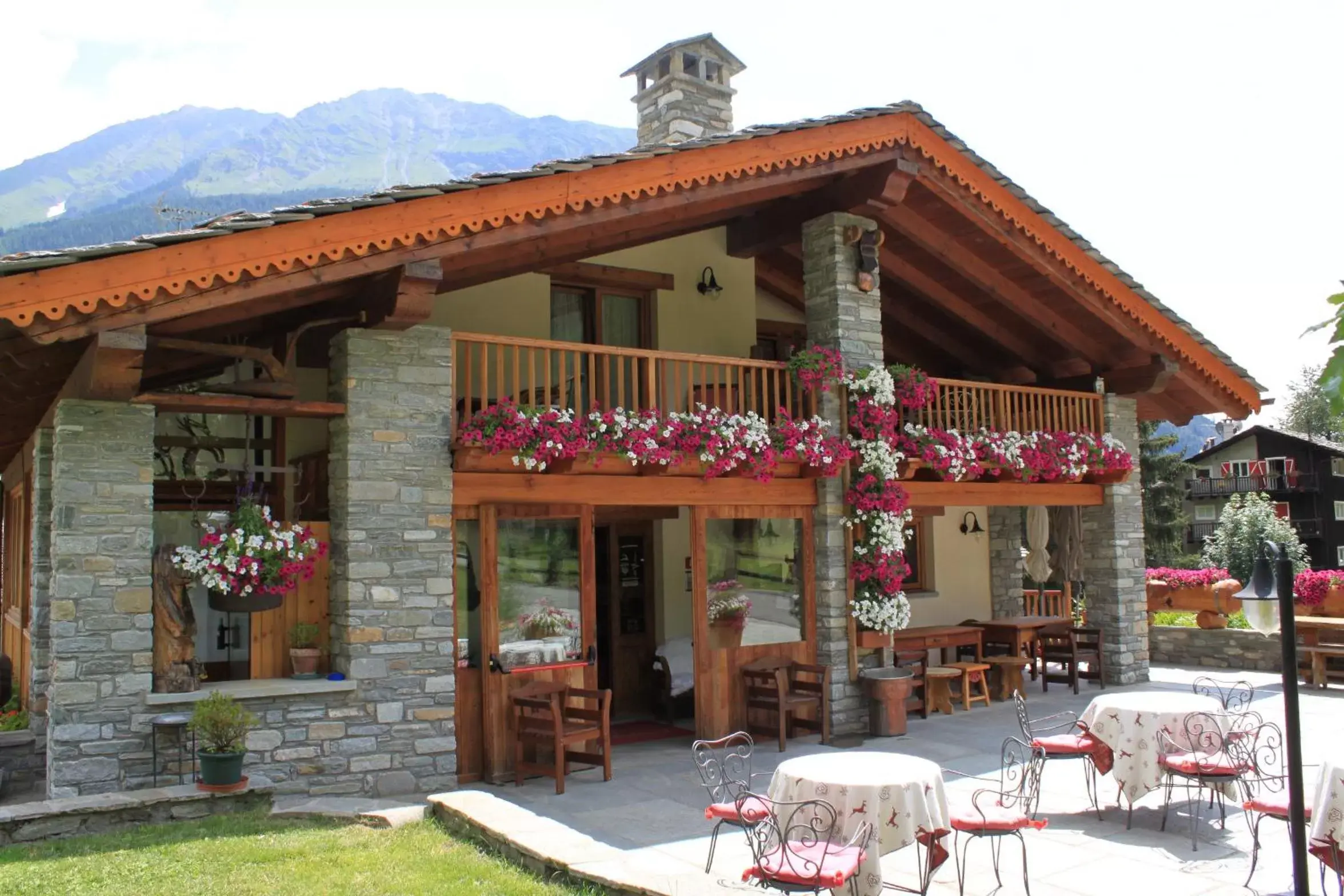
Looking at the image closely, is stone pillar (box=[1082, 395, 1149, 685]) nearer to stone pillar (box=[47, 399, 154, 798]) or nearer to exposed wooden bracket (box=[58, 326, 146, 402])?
stone pillar (box=[47, 399, 154, 798])

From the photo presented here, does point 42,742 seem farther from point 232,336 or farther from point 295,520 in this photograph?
point 232,336

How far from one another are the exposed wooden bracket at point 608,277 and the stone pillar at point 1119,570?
19.4ft

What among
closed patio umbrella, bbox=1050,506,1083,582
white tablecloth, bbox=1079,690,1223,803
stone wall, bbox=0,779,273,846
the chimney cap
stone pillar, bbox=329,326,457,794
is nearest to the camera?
stone wall, bbox=0,779,273,846

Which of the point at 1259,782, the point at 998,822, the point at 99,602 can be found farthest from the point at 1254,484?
the point at 99,602

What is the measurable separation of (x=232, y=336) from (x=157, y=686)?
3108 millimetres

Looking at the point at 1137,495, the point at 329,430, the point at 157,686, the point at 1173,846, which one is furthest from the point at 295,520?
the point at 1137,495

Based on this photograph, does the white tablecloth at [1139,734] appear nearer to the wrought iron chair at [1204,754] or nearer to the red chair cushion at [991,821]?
the wrought iron chair at [1204,754]

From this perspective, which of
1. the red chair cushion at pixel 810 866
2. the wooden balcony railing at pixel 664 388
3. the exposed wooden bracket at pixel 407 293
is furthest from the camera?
the wooden balcony railing at pixel 664 388

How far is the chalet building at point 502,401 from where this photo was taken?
7402 mm

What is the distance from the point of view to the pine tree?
38.3 metres

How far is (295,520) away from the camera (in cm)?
866

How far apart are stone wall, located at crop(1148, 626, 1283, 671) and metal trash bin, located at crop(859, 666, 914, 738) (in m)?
6.53

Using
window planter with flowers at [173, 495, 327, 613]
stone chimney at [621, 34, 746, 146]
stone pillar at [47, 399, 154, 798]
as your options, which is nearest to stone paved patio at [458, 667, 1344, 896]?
window planter with flowers at [173, 495, 327, 613]

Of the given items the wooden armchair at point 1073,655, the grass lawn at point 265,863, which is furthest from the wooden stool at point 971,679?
the grass lawn at point 265,863
